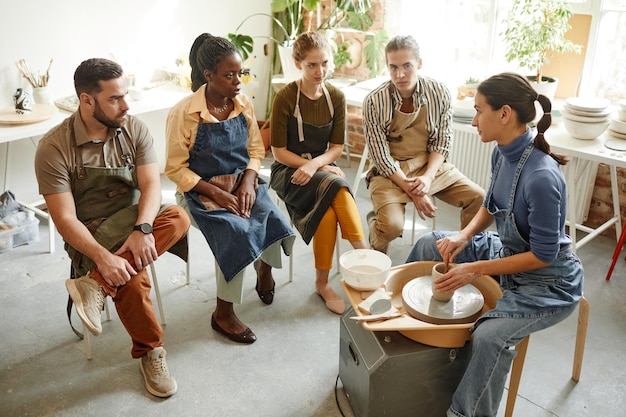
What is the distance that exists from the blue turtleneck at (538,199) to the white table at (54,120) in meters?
2.31

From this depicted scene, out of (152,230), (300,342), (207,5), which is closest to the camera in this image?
(152,230)

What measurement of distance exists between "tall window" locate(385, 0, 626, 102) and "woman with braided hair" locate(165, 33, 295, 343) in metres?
1.87

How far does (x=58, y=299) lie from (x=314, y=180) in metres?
1.41

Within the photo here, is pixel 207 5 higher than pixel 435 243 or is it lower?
higher

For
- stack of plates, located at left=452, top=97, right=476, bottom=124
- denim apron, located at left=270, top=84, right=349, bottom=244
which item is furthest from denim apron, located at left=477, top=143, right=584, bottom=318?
stack of plates, located at left=452, top=97, right=476, bottom=124

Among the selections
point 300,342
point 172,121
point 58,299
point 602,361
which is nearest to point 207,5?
point 172,121

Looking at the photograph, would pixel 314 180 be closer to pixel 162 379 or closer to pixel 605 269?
pixel 162 379

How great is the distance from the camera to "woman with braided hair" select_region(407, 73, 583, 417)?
1.89 metres

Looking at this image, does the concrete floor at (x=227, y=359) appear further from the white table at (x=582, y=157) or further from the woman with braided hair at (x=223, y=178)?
the white table at (x=582, y=157)

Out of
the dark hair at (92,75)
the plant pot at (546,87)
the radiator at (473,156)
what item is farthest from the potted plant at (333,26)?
the dark hair at (92,75)

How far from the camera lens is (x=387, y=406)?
6.65 feet

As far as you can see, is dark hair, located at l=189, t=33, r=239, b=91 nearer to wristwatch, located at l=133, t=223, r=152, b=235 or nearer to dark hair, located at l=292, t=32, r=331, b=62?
dark hair, located at l=292, t=32, r=331, b=62

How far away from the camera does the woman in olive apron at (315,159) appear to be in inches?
109

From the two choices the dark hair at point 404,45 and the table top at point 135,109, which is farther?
the table top at point 135,109
